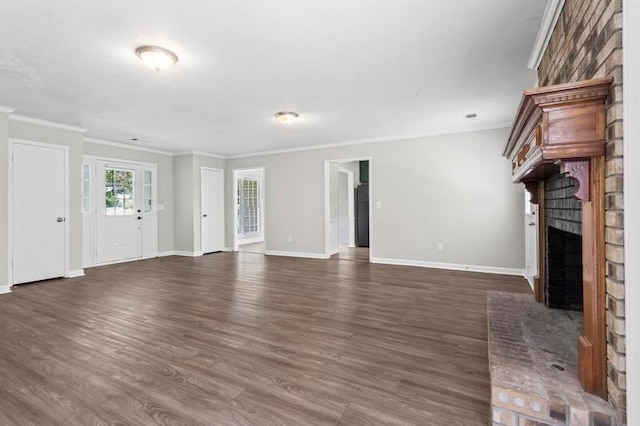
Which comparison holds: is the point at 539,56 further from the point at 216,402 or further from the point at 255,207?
the point at 255,207

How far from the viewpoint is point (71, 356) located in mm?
2273

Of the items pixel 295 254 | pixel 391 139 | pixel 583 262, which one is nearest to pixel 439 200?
pixel 391 139

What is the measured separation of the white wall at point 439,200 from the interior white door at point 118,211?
11.8 feet

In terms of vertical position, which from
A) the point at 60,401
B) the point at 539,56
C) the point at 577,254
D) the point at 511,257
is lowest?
the point at 60,401

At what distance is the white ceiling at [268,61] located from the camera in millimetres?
2094

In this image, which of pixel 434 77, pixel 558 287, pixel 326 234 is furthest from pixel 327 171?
pixel 558 287

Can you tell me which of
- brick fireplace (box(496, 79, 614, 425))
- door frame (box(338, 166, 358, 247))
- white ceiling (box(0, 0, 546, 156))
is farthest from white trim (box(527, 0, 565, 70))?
door frame (box(338, 166, 358, 247))

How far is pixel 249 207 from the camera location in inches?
376

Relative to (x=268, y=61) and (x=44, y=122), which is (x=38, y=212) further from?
(x=268, y=61)

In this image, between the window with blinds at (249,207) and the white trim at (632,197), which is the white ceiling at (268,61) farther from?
the window with blinds at (249,207)

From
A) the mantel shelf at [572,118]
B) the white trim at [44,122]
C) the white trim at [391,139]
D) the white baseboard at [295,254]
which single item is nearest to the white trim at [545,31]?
the mantel shelf at [572,118]

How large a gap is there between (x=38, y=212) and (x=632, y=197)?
6270mm

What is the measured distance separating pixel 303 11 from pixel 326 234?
15.8 feet

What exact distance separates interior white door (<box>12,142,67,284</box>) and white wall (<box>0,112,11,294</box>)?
230 mm
